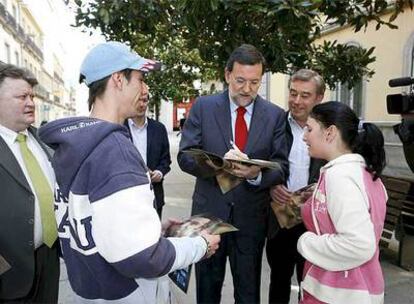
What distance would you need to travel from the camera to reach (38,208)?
212 cm

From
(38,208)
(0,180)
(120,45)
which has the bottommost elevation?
(38,208)

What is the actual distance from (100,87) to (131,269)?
63cm

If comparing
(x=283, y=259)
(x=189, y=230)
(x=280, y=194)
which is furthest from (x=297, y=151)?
(x=189, y=230)

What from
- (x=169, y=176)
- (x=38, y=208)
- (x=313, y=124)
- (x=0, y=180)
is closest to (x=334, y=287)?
(x=313, y=124)

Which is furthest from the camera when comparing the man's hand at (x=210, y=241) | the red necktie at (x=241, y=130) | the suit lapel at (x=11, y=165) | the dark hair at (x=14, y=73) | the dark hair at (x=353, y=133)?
the red necktie at (x=241, y=130)

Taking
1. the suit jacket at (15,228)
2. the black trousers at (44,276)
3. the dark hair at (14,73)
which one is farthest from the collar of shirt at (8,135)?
the black trousers at (44,276)

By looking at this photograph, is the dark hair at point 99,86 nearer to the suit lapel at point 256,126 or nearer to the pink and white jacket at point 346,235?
the pink and white jacket at point 346,235

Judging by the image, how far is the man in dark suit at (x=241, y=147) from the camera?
2.35 metres

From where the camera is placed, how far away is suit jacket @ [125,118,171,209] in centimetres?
377

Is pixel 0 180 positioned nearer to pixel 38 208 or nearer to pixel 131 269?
pixel 38 208

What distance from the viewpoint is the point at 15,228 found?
6.63 ft

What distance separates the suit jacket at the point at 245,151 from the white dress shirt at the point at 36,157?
2.44 ft

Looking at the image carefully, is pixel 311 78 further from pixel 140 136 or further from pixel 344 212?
pixel 140 136

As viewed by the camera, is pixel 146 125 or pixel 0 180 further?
pixel 146 125
